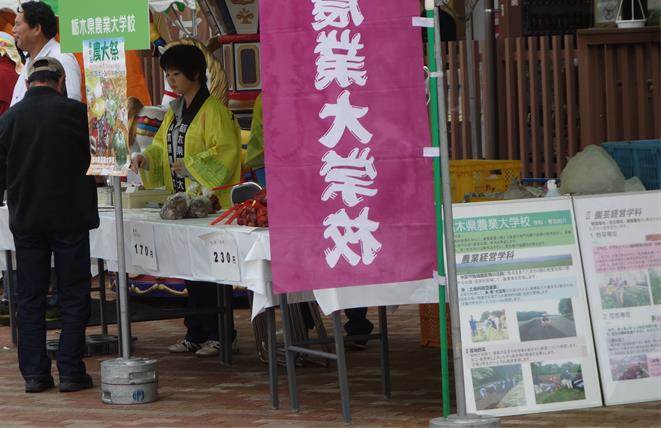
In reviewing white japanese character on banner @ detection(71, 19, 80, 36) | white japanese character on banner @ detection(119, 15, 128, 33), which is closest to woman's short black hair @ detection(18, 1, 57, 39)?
white japanese character on banner @ detection(71, 19, 80, 36)

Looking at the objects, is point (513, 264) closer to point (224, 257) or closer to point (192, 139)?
point (224, 257)

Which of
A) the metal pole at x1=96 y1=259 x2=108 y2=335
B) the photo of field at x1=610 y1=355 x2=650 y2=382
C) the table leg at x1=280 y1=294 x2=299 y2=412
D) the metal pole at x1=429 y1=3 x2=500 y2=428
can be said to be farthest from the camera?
the metal pole at x1=96 y1=259 x2=108 y2=335

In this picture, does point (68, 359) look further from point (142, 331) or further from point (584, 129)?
point (584, 129)

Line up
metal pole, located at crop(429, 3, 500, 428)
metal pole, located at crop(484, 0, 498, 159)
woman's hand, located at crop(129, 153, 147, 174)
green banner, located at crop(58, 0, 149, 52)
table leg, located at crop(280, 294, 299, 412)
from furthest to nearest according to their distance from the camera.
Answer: metal pole, located at crop(484, 0, 498, 159) → woman's hand, located at crop(129, 153, 147, 174) → green banner, located at crop(58, 0, 149, 52) → table leg, located at crop(280, 294, 299, 412) → metal pole, located at crop(429, 3, 500, 428)

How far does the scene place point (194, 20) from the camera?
13.7 metres

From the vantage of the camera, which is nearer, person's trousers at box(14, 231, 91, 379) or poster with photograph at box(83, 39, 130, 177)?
poster with photograph at box(83, 39, 130, 177)

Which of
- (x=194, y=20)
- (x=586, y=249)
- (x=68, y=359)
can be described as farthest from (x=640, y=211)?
(x=194, y=20)

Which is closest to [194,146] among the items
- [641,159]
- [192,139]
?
[192,139]

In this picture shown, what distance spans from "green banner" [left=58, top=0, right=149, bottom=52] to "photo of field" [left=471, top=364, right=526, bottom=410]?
2.50m

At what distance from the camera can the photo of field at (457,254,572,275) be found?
267 inches

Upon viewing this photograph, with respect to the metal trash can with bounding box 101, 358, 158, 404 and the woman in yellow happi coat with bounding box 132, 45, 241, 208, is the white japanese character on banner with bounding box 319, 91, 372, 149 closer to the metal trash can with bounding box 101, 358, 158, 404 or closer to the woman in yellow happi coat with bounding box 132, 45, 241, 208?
the metal trash can with bounding box 101, 358, 158, 404

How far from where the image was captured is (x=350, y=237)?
650cm

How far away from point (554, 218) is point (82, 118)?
2829mm

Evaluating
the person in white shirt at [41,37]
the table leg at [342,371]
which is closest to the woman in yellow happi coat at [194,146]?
the person in white shirt at [41,37]
